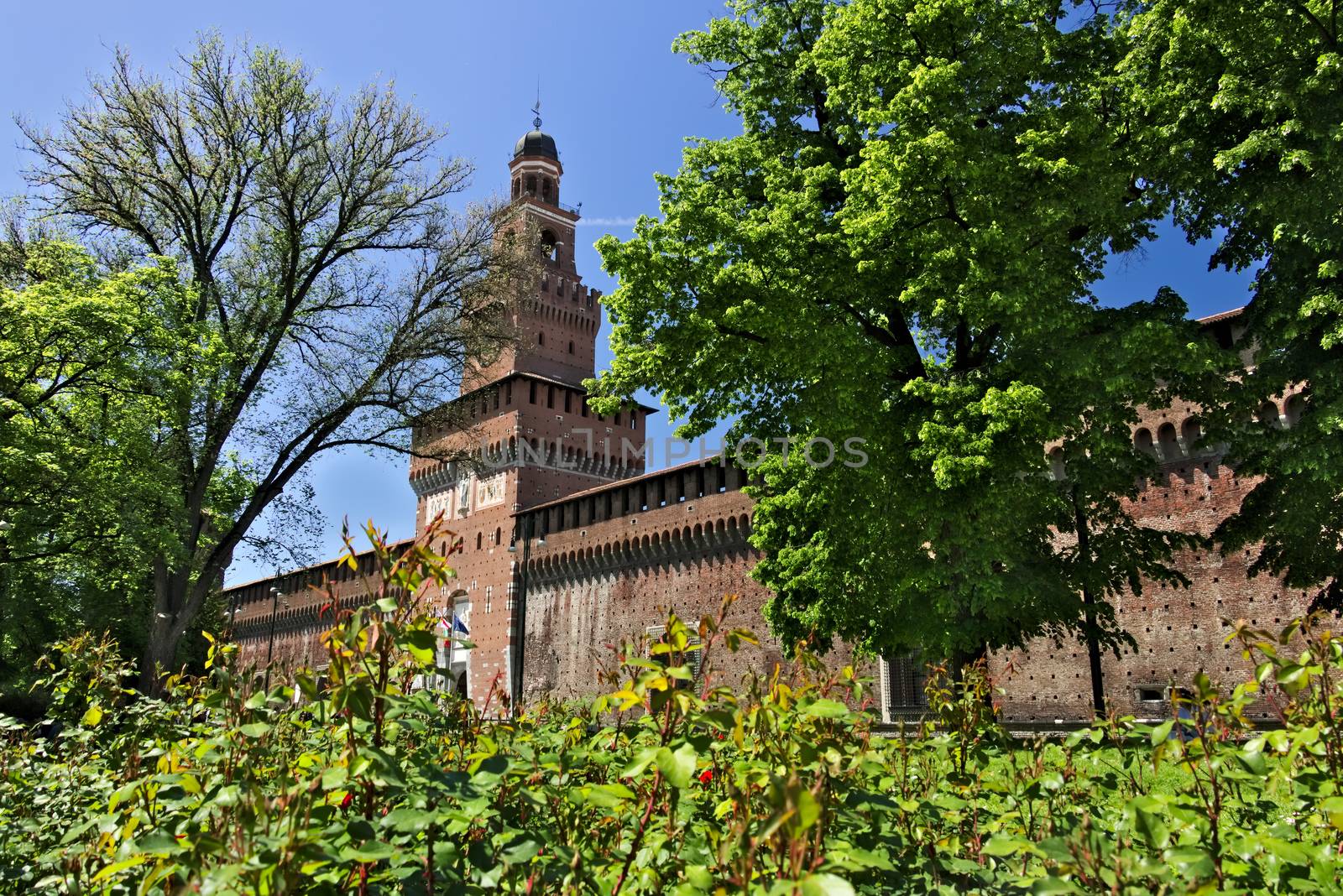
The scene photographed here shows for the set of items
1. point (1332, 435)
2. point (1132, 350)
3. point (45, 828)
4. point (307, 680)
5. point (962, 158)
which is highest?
point (962, 158)

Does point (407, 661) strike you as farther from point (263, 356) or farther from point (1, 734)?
point (263, 356)

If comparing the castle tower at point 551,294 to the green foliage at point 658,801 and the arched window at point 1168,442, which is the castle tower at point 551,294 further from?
the green foliage at point 658,801

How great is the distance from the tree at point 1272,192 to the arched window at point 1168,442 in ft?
22.1

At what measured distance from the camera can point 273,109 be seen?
52.4 feet

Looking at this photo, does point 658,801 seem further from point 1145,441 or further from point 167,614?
point 1145,441

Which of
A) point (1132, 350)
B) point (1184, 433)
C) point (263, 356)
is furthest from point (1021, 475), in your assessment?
point (263, 356)

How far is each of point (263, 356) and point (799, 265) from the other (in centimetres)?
Result: 1015

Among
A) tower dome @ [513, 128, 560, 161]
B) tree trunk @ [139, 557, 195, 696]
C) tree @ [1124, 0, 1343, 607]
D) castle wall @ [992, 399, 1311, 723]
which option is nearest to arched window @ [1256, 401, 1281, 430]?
castle wall @ [992, 399, 1311, 723]

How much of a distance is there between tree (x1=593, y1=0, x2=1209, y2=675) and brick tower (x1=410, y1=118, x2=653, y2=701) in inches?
867

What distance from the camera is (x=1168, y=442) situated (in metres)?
19.0

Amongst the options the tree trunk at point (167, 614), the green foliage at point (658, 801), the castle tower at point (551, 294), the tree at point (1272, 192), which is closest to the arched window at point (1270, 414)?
the tree at point (1272, 192)

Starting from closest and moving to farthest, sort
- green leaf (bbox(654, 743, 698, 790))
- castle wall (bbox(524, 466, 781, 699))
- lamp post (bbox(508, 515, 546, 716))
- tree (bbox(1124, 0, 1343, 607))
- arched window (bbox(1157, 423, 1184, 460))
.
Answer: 1. green leaf (bbox(654, 743, 698, 790))
2. tree (bbox(1124, 0, 1343, 607))
3. arched window (bbox(1157, 423, 1184, 460))
4. castle wall (bbox(524, 466, 781, 699))
5. lamp post (bbox(508, 515, 546, 716))

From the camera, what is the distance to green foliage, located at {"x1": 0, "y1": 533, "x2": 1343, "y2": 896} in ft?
5.43

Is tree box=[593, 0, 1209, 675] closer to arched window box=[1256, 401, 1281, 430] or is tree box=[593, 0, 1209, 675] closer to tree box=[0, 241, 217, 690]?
arched window box=[1256, 401, 1281, 430]
